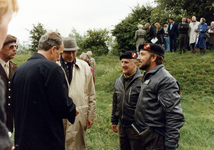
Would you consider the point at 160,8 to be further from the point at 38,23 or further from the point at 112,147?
the point at 112,147

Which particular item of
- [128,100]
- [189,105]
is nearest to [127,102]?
[128,100]

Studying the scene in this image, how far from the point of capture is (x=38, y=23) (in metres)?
19.5

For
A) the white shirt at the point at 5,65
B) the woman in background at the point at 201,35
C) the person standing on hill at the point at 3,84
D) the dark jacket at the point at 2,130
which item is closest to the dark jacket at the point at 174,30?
the woman in background at the point at 201,35

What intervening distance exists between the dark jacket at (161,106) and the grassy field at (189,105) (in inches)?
81.6

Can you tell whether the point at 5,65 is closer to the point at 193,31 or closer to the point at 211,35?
the point at 193,31

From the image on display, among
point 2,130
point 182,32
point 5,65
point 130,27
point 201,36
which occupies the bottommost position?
point 2,130

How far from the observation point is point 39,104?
67.0 inches

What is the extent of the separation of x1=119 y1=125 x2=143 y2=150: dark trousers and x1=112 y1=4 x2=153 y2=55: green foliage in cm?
1440

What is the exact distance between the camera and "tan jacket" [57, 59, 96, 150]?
261 cm

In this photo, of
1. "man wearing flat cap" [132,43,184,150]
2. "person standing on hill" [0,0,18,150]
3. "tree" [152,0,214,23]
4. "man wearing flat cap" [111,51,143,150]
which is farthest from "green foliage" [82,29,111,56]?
"person standing on hill" [0,0,18,150]

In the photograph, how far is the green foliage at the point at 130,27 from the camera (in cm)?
1731

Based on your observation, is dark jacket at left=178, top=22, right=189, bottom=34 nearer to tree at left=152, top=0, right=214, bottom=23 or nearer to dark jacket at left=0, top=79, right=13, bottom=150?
tree at left=152, top=0, right=214, bottom=23

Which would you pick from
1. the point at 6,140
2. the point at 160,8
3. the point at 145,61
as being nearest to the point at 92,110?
the point at 145,61

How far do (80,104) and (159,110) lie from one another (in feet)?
4.22
